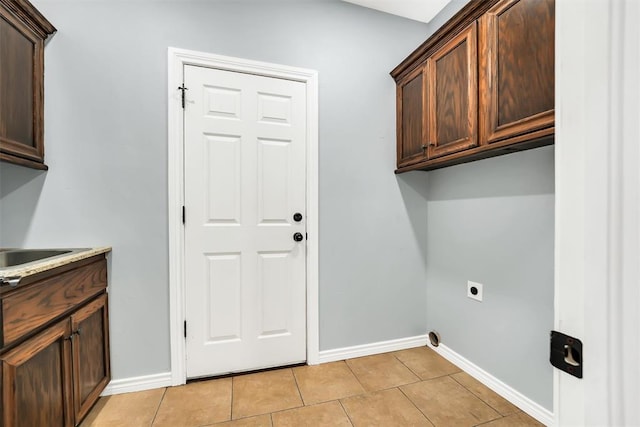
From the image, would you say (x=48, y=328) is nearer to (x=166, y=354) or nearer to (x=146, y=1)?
(x=166, y=354)

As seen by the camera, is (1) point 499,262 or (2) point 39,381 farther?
(1) point 499,262

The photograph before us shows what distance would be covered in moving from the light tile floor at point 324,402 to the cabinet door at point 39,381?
356mm

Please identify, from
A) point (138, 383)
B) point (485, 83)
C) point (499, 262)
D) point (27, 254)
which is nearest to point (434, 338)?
point (499, 262)

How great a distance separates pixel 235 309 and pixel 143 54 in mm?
1718

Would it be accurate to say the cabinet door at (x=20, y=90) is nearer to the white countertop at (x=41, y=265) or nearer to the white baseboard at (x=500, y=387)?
the white countertop at (x=41, y=265)

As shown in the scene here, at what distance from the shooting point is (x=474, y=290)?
1.93m

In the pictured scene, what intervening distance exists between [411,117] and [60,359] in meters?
2.44

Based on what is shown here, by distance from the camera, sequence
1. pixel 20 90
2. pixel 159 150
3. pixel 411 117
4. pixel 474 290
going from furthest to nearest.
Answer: pixel 411 117 < pixel 474 290 < pixel 159 150 < pixel 20 90

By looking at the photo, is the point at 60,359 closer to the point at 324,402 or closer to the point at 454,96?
the point at 324,402

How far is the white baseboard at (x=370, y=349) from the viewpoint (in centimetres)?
211

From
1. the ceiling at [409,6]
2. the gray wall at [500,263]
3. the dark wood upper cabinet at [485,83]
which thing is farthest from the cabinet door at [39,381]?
the ceiling at [409,6]

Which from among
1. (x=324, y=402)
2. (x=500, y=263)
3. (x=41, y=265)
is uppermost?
(x=41, y=265)

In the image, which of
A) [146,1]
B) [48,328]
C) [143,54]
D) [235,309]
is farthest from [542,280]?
[146,1]

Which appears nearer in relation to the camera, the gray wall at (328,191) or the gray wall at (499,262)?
the gray wall at (499,262)
